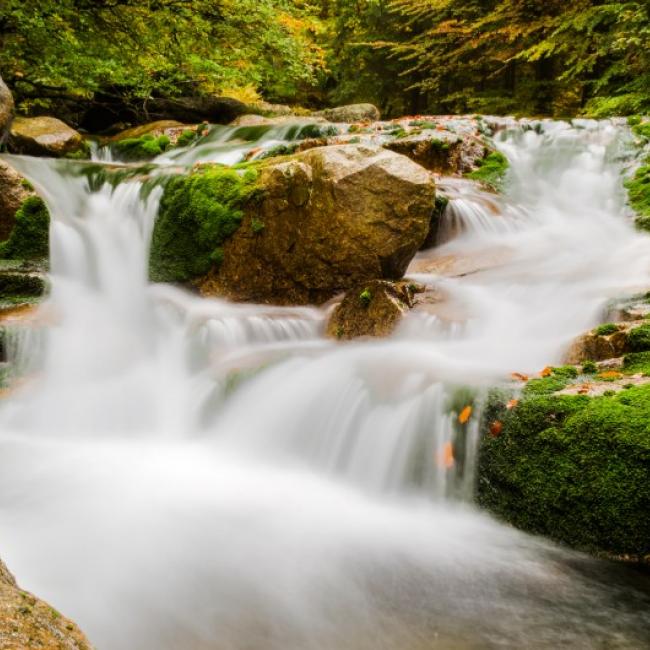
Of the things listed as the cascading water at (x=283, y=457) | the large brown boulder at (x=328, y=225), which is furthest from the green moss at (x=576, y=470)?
the large brown boulder at (x=328, y=225)

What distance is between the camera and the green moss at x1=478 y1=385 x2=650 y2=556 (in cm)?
295

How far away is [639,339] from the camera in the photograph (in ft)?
13.2

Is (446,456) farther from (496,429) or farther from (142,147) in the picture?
(142,147)

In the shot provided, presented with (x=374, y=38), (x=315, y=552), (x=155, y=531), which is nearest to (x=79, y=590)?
(x=155, y=531)

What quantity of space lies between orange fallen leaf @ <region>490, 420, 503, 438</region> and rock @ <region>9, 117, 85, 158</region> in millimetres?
10125

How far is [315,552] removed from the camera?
327cm

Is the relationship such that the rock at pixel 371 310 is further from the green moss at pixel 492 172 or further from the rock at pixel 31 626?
the rock at pixel 31 626

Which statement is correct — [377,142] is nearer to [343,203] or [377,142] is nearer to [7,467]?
[343,203]

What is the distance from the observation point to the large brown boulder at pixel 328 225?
6.08m

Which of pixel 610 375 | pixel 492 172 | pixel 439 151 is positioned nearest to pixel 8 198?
pixel 439 151

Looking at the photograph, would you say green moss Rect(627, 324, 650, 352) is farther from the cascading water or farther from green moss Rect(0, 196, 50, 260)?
green moss Rect(0, 196, 50, 260)

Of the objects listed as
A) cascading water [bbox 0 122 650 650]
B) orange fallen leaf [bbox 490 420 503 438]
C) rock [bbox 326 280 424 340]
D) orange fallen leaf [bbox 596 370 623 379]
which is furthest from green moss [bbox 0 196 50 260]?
orange fallen leaf [bbox 596 370 623 379]

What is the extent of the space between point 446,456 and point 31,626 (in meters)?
2.81

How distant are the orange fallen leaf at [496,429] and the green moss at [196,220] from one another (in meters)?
4.15
